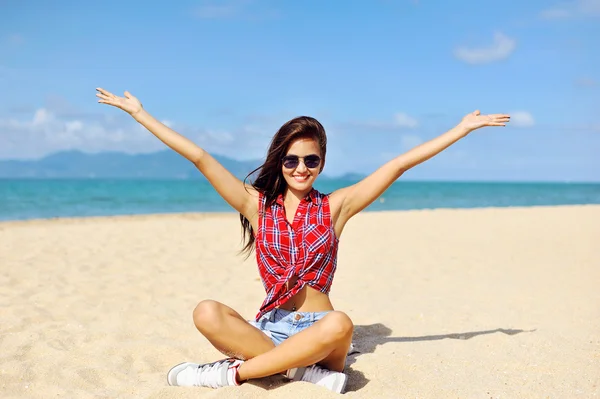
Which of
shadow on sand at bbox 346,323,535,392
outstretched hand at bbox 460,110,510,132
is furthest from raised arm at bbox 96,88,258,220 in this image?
outstretched hand at bbox 460,110,510,132

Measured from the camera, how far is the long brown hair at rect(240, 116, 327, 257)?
3938mm

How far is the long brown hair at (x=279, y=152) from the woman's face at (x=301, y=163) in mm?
46

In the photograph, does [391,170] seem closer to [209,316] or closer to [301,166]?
[301,166]

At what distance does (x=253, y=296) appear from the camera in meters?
7.09

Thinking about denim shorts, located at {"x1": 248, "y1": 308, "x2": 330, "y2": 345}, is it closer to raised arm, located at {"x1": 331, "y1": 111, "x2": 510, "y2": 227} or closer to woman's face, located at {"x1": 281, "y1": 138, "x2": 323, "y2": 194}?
raised arm, located at {"x1": 331, "y1": 111, "x2": 510, "y2": 227}

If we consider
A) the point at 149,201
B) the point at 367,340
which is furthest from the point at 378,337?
the point at 149,201

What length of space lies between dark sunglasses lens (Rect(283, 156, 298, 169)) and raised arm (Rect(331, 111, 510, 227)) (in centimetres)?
34

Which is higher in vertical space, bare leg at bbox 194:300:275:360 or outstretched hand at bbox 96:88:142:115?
outstretched hand at bbox 96:88:142:115

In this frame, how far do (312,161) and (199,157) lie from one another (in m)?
0.73

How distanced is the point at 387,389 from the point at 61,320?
11.0 feet

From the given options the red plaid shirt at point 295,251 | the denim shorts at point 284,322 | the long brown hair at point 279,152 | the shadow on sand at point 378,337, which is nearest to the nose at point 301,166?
the long brown hair at point 279,152

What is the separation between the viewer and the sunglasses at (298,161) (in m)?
3.91

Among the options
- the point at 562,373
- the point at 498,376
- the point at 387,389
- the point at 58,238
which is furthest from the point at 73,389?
the point at 58,238

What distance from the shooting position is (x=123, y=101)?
13.1 feet
